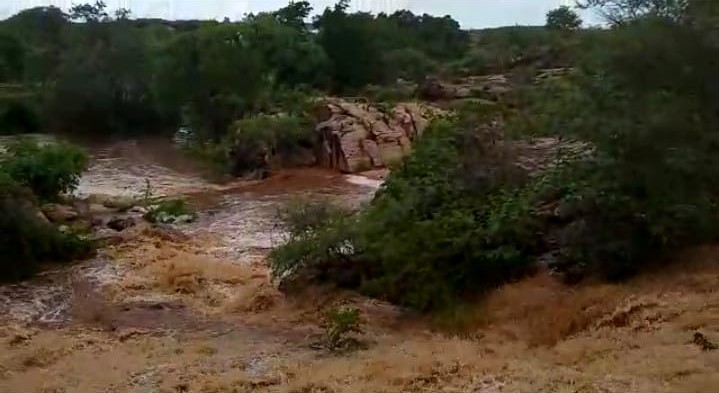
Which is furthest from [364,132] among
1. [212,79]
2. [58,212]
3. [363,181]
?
[58,212]

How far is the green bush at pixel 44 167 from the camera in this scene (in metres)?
20.2

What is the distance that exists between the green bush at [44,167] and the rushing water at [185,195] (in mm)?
3050

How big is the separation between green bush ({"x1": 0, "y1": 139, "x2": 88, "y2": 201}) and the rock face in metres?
10.4

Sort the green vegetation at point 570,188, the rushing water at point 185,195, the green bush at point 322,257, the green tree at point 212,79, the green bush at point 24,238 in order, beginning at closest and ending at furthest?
the green vegetation at point 570,188 < the green bush at point 322,257 < the rushing water at point 185,195 < the green bush at point 24,238 < the green tree at point 212,79

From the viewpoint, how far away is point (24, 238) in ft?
53.7

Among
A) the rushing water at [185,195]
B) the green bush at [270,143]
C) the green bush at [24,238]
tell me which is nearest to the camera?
the rushing water at [185,195]

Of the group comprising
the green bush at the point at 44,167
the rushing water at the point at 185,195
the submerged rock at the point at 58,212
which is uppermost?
the green bush at the point at 44,167

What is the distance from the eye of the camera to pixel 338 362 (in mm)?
9578

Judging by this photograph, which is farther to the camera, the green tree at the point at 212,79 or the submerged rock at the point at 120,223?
the green tree at the point at 212,79

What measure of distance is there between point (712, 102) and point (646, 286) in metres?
2.29

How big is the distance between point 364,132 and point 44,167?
12.8 m

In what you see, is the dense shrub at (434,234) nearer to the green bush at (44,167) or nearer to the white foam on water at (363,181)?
the green bush at (44,167)

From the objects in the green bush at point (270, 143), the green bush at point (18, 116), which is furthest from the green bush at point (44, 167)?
the green bush at point (18, 116)

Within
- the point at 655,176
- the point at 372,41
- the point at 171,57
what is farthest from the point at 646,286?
the point at 372,41
